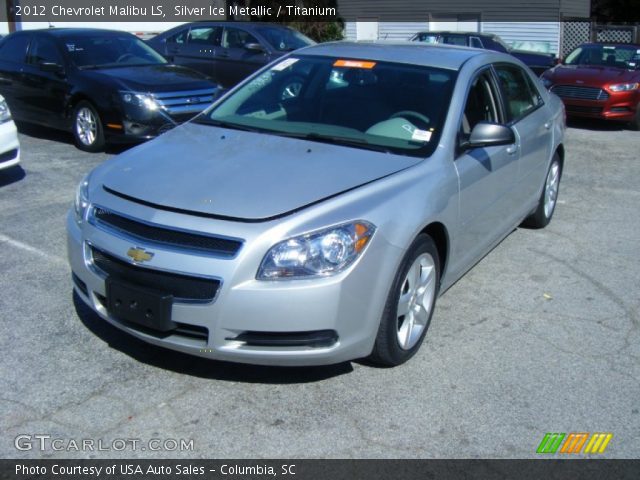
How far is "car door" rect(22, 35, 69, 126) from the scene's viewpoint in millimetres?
9641

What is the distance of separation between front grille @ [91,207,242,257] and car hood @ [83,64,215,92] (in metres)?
5.62

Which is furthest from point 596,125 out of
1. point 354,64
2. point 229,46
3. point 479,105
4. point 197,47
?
point 354,64

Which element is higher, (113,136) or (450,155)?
(450,155)

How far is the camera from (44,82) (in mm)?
9805

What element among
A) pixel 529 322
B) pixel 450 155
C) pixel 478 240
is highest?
pixel 450 155

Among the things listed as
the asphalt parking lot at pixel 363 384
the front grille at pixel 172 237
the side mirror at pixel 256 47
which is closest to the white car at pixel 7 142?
the asphalt parking lot at pixel 363 384

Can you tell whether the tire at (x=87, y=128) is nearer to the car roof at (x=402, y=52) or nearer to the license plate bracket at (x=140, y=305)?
the car roof at (x=402, y=52)

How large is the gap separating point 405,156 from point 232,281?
4.60ft

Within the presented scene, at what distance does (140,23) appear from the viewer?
26.7m

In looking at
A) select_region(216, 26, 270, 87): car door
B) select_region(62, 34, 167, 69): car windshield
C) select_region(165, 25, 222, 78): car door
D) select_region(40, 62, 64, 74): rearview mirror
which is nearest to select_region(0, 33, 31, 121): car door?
select_region(40, 62, 64, 74): rearview mirror

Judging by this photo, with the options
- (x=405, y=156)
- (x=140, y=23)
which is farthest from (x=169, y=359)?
(x=140, y=23)

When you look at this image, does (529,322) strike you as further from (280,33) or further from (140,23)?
(140,23)

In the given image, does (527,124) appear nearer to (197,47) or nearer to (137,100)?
(137,100)
